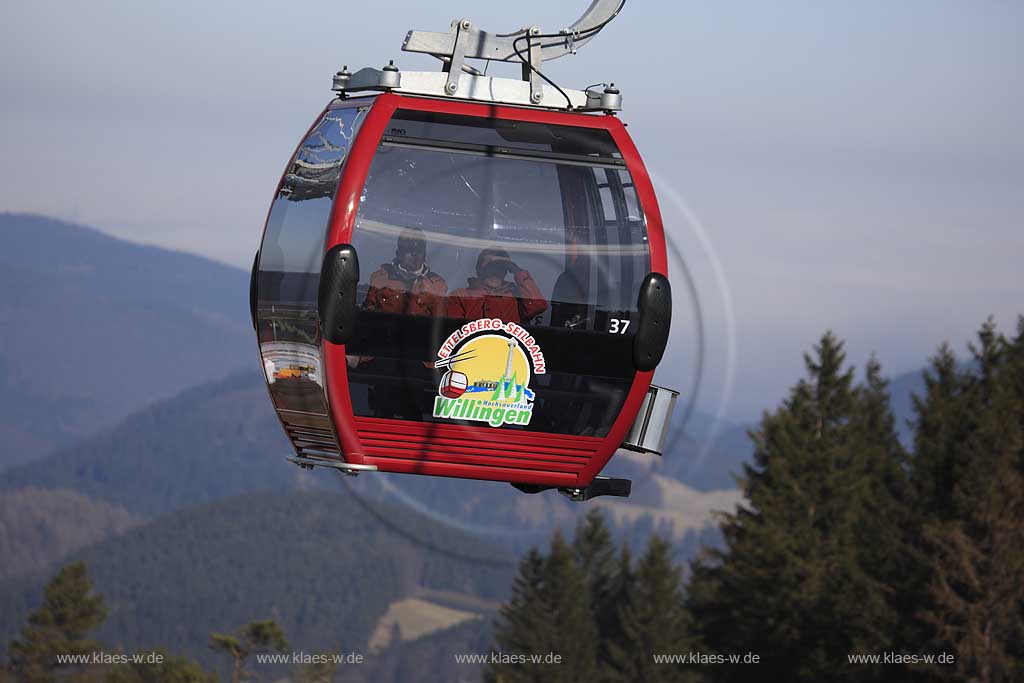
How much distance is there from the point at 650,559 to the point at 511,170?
9541cm

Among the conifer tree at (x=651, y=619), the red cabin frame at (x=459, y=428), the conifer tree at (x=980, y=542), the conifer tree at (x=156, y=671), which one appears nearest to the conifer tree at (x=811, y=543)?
the conifer tree at (x=980, y=542)

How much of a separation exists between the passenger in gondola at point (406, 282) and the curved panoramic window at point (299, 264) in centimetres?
44

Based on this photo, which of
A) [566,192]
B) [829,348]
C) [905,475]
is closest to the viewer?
[566,192]

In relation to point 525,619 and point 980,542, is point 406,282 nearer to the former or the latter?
point 980,542

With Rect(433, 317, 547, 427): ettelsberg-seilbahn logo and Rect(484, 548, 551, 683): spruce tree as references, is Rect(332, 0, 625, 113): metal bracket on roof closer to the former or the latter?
Rect(433, 317, 547, 427): ettelsberg-seilbahn logo

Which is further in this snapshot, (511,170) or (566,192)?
(566,192)

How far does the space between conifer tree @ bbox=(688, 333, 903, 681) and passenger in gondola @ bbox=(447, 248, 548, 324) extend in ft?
190

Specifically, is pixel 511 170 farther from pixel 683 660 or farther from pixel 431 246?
pixel 683 660

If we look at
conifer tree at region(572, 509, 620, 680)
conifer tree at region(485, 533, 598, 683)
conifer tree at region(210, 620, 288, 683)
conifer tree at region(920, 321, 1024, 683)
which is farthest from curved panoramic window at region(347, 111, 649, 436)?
conifer tree at region(572, 509, 620, 680)

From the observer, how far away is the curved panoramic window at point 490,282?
10.9 metres

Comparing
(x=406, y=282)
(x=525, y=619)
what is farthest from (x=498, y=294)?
(x=525, y=619)

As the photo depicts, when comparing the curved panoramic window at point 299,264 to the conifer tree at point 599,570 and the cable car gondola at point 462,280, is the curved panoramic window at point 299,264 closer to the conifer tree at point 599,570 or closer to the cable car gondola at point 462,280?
the cable car gondola at point 462,280

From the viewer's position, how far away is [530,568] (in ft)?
368

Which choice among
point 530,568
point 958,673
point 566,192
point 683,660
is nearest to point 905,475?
point 958,673
